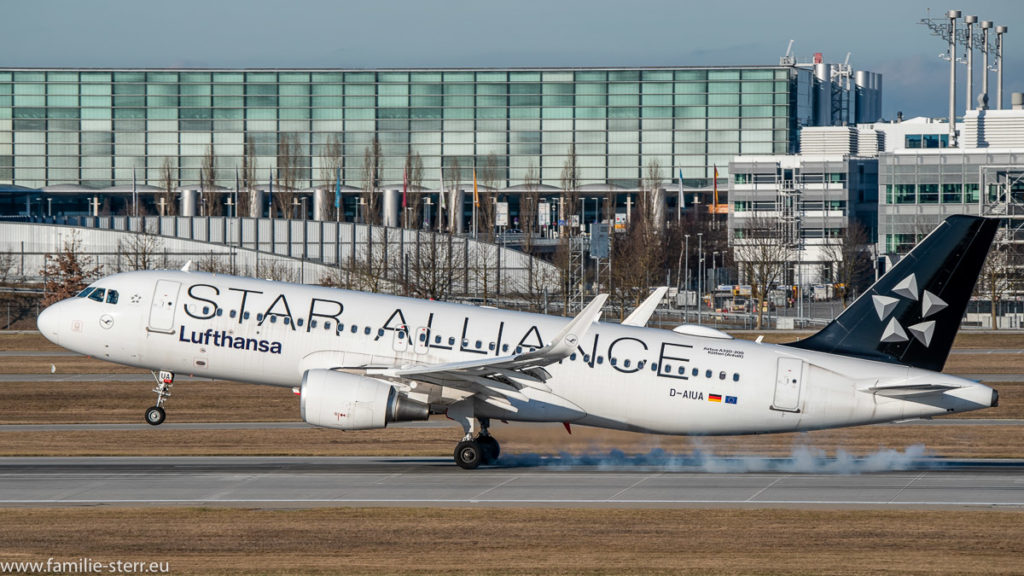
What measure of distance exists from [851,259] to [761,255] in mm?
17355

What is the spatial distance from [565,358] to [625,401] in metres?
2.12

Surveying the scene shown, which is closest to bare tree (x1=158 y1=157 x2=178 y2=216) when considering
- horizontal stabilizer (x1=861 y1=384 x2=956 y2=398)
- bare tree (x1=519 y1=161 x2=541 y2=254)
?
bare tree (x1=519 y1=161 x2=541 y2=254)

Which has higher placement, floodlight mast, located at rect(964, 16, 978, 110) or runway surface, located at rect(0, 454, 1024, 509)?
floodlight mast, located at rect(964, 16, 978, 110)

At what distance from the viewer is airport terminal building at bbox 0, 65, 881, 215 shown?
582 feet

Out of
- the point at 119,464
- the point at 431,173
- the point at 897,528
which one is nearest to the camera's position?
the point at 897,528

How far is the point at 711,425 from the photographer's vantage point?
35.5m

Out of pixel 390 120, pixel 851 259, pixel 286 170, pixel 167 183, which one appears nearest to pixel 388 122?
pixel 390 120

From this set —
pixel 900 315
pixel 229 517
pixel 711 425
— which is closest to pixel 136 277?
pixel 229 517

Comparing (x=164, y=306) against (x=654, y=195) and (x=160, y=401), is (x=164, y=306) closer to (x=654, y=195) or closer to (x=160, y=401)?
(x=160, y=401)

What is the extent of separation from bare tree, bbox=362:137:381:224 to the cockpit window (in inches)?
3999

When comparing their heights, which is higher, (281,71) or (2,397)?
(281,71)

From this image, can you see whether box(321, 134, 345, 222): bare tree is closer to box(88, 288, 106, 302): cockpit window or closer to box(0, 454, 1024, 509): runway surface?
box(88, 288, 106, 302): cockpit window

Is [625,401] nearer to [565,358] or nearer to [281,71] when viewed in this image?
[565,358]

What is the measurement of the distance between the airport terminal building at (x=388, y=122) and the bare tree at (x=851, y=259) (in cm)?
3238
